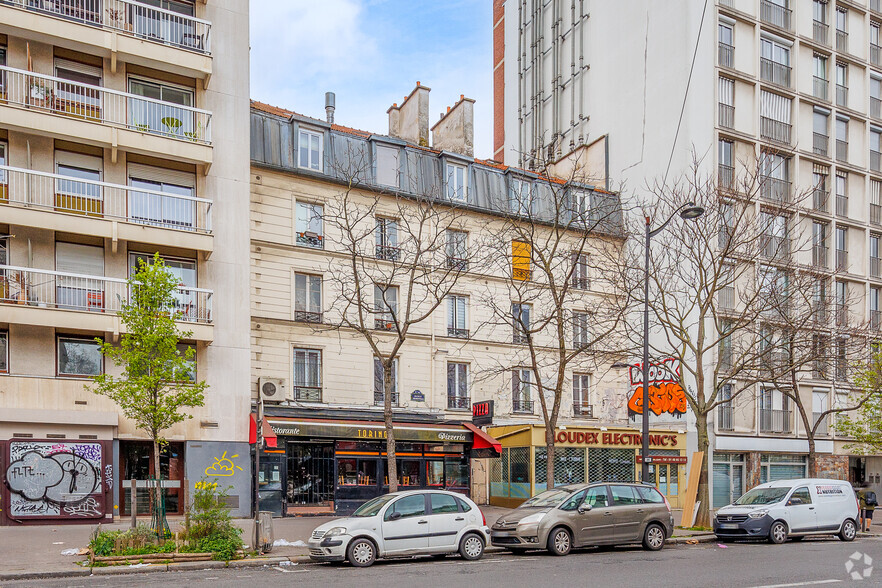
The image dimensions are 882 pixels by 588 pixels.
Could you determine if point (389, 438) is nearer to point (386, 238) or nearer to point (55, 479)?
point (55, 479)

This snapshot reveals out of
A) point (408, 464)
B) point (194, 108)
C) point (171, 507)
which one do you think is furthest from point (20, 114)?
point (408, 464)

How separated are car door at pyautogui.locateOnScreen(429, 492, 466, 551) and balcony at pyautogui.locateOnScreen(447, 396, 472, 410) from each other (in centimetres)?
1350

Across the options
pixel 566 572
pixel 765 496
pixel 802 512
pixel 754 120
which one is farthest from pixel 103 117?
pixel 754 120

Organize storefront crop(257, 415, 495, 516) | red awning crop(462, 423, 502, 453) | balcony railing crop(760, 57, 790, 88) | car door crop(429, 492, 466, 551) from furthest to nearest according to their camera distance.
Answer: balcony railing crop(760, 57, 790, 88), red awning crop(462, 423, 502, 453), storefront crop(257, 415, 495, 516), car door crop(429, 492, 466, 551)

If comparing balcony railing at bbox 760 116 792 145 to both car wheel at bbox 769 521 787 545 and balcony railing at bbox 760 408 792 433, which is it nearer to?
balcony railing at bbox 760 408 792 433

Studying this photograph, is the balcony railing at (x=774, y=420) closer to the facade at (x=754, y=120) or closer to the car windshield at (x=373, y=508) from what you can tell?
the facade at (x=754, y=120)

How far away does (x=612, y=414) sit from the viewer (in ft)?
110

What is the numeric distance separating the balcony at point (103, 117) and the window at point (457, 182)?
967 centimetres

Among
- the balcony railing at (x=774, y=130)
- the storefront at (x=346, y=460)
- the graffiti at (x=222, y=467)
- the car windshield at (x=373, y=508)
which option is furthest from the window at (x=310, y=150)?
the balcony railing at (x=774, y=130)

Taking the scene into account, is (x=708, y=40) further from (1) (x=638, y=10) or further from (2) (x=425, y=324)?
(2) (x=425, y=324)

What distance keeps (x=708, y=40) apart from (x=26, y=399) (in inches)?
1151

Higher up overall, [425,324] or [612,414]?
[425,324]

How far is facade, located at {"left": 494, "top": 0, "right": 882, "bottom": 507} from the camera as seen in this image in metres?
35.2

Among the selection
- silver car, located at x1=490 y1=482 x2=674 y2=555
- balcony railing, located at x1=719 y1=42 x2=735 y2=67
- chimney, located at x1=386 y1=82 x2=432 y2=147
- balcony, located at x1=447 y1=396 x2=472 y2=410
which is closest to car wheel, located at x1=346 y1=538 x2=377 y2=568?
silver car, located at x1=490 y1=482 x2=674 y2=555
